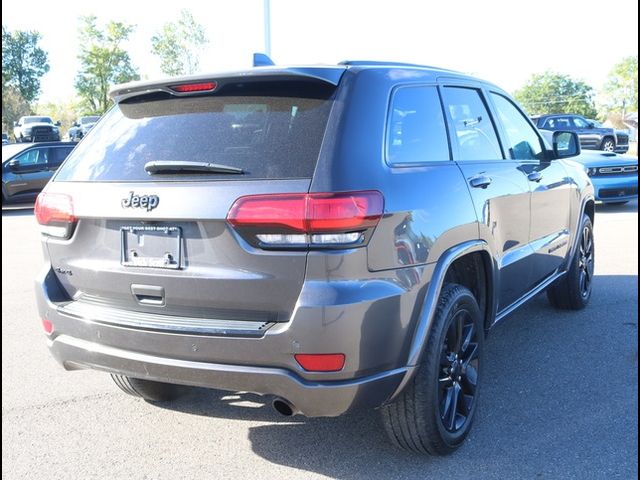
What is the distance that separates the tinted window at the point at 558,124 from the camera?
23.8 meters

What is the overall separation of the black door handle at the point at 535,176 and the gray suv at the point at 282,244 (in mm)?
986

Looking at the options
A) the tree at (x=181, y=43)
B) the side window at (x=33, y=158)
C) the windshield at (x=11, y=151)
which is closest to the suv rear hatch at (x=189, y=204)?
the side window at (x=33, y=158)

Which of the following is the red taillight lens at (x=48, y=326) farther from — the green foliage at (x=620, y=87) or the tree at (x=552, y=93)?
the tree at (x=552, y=93)

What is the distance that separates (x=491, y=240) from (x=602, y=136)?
75.3 feet

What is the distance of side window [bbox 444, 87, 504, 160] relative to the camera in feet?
11.8

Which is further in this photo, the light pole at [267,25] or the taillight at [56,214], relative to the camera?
the light pole at [267,25]

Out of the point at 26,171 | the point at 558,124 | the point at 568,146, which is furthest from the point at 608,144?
the point at 568,146

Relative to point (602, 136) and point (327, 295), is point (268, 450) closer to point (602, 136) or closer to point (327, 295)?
point (327, 295)

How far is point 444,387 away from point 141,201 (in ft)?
5.64

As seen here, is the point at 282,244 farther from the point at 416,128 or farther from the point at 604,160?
the point at 604,160

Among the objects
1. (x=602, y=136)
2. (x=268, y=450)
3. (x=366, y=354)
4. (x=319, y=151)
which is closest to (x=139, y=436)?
(x=268, y=450)

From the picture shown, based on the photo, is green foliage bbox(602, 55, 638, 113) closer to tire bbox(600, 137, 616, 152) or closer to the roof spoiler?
tire bbox(600, 137, 616, 152)

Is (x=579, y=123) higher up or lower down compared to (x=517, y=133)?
lower down

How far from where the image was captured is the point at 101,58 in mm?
55750
